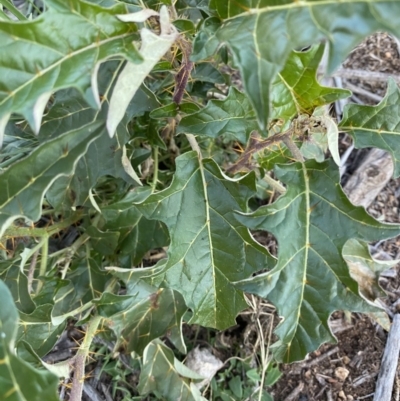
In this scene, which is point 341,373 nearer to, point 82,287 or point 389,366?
point 389,366

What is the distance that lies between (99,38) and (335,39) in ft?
1.06

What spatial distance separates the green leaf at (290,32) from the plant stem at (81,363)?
588 mm

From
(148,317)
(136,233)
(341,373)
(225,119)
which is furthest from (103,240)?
(341,373)

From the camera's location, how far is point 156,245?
1.20 meters

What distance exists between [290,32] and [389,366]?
952mm

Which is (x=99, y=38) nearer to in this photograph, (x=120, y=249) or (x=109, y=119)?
(x=109, y=119)

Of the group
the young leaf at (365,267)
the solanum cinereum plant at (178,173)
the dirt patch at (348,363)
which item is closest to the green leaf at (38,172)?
the solanum cinereum plant at (178,173)

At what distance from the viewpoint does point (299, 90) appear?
2.91 feet

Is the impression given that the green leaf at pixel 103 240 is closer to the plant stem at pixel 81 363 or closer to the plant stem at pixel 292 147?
the plant stem at pixel 81 363

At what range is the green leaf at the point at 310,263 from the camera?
0.84m

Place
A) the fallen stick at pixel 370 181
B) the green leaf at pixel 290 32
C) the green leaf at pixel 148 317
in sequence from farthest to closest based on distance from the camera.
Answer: the fallen stick at pixel 370 181 < the green leaf at pixel 148 317 < the green leaf at pixel 290 32

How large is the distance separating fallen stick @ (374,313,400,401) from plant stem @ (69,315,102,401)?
2.28 ft

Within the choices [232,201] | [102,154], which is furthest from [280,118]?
[102,154]

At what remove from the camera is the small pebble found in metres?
1.29
